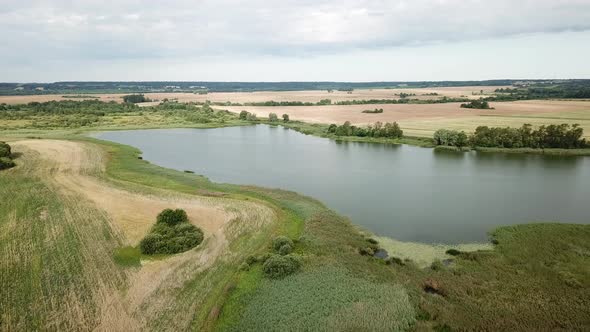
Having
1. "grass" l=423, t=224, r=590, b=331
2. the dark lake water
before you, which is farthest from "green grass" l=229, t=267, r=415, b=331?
the dark lake water

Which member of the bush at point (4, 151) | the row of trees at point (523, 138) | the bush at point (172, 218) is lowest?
the bush at point (172, 218)

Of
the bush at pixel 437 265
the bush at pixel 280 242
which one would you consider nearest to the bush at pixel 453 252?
the bush at pixel 437 265

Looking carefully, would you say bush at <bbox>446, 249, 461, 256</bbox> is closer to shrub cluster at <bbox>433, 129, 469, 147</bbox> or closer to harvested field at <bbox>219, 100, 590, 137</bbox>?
shrub cluster at <bbox>433, 129, 469, 147</bbox>

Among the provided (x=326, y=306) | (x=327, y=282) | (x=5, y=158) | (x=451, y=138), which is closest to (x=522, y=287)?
(x=327, y=282)

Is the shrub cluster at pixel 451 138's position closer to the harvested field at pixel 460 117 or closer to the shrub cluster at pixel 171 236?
the harvested field at pixel 460 117

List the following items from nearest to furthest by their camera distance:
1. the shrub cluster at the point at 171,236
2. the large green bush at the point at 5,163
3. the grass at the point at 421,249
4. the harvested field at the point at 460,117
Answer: the grass at the point at 421,249 → the shrub cluster at the point at 171,236 → the large green bush at the point at 5,163 → the harvested field at the point at 460,117

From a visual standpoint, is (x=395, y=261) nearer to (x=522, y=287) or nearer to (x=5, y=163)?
(x=522, y=287)
